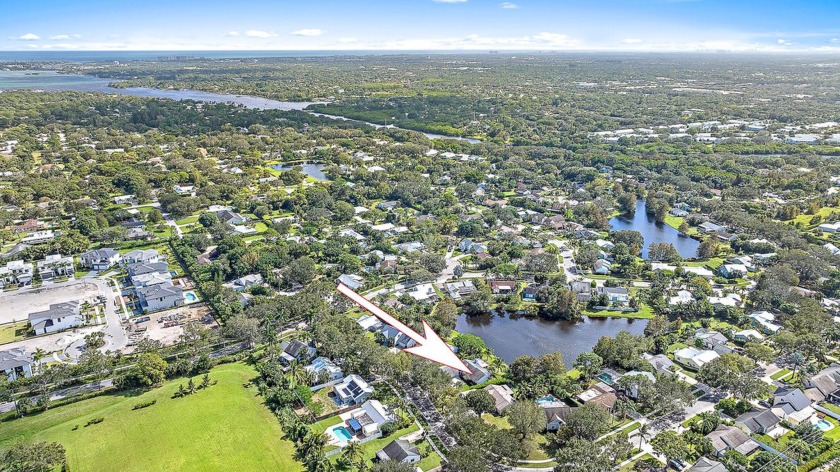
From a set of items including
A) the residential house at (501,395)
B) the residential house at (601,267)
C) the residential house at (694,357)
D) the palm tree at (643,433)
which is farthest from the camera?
the residential house at (601,267)

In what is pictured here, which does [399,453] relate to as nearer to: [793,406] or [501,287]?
[501,287]

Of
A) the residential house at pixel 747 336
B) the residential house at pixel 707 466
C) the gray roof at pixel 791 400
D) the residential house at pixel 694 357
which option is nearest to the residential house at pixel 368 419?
the residential house at pixel 707 466

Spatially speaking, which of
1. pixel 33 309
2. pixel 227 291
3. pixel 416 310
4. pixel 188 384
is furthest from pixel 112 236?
pixel 416 310

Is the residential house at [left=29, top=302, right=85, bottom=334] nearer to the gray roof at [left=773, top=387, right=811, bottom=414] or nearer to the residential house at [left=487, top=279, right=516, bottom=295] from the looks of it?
the residential house at [left=487, top=279, right=516, bottom=295]

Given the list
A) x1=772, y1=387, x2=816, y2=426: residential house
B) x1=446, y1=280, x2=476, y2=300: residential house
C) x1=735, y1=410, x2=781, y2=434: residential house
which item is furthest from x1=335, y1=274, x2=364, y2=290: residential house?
x1=772, y1=387, x2=816, y2=426: residential house

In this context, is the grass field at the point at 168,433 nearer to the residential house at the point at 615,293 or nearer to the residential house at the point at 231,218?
the residential house at the point at 615,293

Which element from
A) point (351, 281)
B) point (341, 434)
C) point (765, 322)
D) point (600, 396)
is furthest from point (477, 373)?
point (765, 322)
